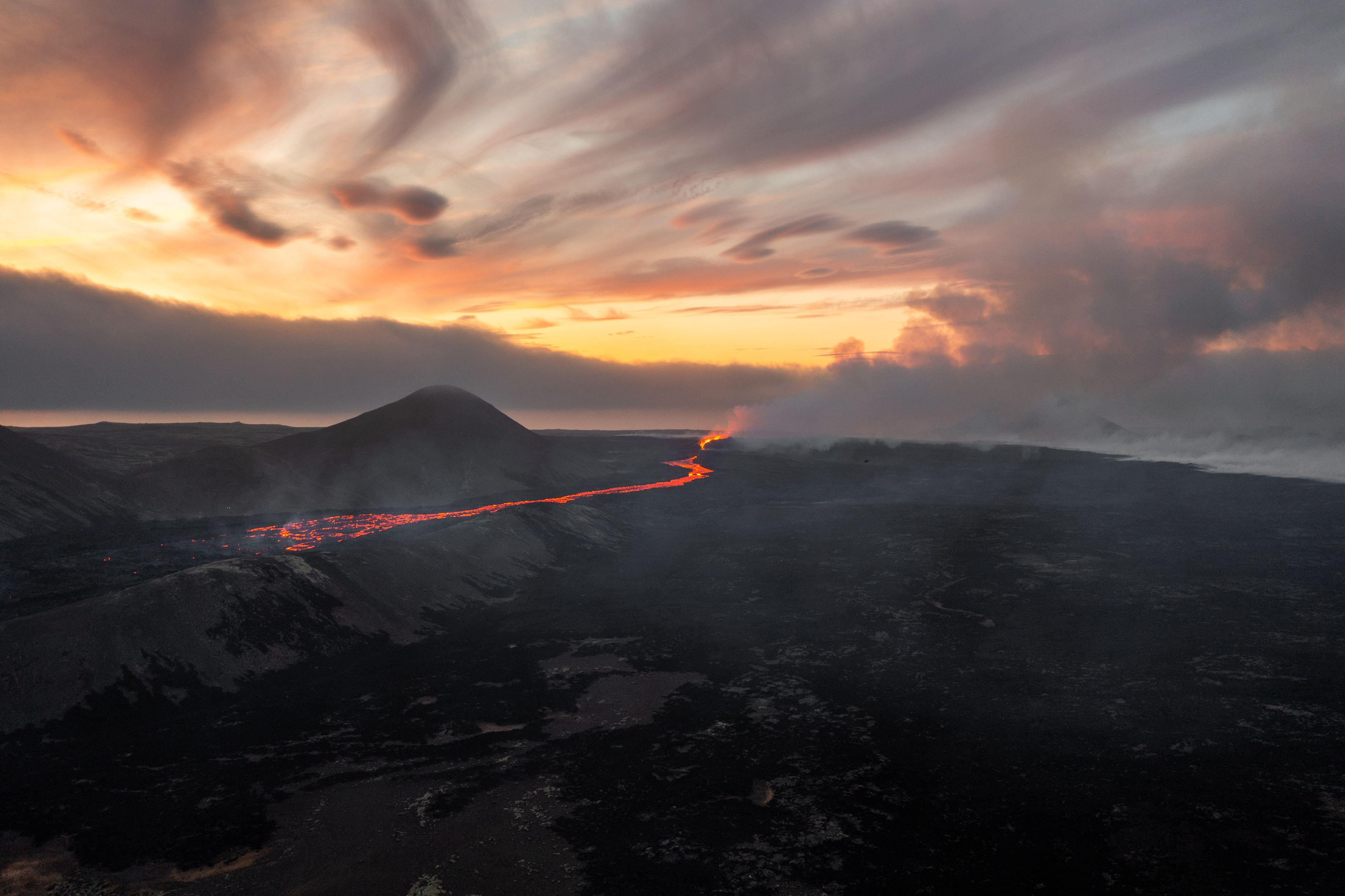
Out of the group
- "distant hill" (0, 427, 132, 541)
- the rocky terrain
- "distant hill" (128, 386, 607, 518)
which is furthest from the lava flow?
"distant hill" (0, 427, 132, 541)

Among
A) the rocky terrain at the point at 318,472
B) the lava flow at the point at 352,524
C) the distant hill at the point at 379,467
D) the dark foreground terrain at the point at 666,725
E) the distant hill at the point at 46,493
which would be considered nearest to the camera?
the dark foreground terrain at the point at 666,725

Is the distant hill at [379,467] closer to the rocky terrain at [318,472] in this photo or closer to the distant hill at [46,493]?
the rocky terrain at [318,472]

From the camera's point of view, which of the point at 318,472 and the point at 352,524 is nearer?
the point at 352,524

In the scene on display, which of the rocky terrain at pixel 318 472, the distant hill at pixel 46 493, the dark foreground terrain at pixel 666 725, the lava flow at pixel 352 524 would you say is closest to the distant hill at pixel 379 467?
the rocky terrain at pixel 318 472

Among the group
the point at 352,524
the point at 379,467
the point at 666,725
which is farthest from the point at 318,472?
the point at 666,725

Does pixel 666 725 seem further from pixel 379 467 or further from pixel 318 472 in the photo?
pixel 318 472

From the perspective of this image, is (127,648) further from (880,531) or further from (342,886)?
(880,531)

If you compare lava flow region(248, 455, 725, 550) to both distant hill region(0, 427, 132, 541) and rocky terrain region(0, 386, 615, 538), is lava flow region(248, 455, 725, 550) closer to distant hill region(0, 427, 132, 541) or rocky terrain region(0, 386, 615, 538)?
rocky terrain region(0, 386, 615, 538)
